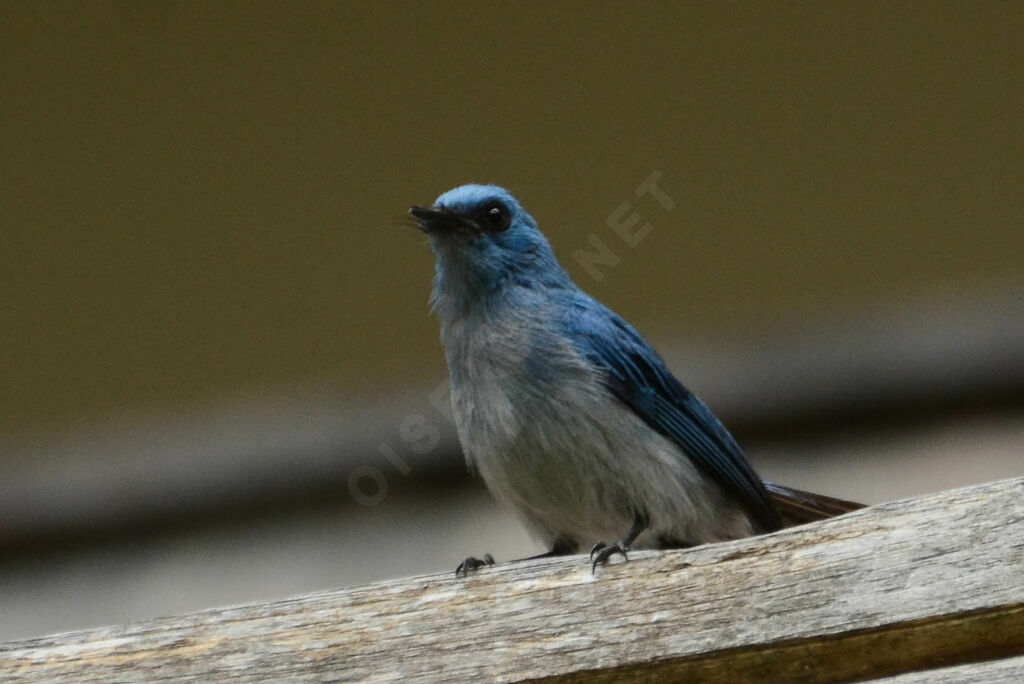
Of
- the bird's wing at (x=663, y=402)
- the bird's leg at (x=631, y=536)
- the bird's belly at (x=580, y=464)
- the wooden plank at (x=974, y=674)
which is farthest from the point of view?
the bird's wing at (x=663, y=402)

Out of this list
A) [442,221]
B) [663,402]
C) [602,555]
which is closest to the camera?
[602,555]

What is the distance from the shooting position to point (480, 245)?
17.4ft

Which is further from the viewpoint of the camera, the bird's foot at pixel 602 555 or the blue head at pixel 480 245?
the blue head at pixel 480 245

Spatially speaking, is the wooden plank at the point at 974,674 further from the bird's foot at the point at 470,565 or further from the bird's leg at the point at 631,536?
the bird's foot at the point at 470,565

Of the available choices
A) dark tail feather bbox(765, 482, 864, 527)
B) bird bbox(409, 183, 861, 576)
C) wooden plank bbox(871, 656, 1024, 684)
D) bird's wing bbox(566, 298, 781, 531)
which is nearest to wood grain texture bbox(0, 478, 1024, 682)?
wooden plank bbox(871, 656, 1024, 684)

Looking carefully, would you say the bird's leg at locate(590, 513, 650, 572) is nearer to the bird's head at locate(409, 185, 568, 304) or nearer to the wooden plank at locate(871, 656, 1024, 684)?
the wooden plank at locate(871, 656, 1024, 684)

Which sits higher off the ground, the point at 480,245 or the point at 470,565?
the point at 480,245

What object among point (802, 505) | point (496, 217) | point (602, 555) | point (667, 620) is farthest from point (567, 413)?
point (667, 620)

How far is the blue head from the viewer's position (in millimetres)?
5270

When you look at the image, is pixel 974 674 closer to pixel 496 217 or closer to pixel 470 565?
pixel 470 565

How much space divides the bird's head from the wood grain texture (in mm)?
1873

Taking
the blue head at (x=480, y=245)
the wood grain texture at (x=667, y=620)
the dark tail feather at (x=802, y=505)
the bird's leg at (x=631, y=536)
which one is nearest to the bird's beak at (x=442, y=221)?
the blue head at (x=480, y=245)

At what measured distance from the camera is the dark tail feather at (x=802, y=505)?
466 centimetres

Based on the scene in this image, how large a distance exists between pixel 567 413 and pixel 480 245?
732 millimetres
